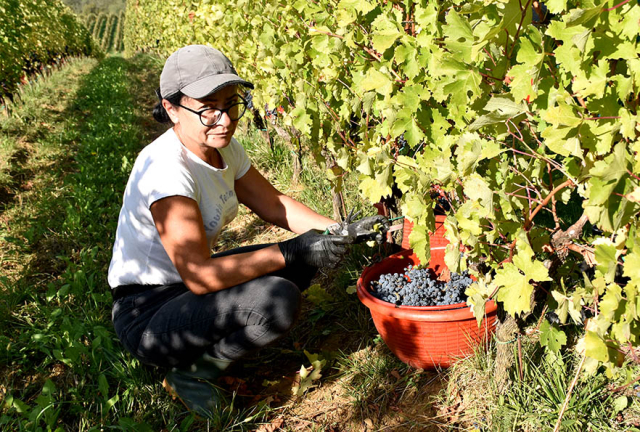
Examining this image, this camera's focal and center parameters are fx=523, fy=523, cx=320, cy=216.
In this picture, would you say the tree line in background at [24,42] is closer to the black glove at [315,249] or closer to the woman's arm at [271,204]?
the woman's arm at [271,204]

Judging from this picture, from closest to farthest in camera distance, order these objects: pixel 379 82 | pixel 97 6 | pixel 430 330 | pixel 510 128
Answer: pixel 510 128 < pixel 379 82 < pixel 430 330 < pixel 97 6

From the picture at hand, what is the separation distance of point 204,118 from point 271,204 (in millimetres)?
760

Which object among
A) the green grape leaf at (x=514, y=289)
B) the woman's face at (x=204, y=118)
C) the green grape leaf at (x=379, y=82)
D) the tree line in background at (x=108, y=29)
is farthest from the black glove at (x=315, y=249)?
the tree line in background at (x=108, y=29)

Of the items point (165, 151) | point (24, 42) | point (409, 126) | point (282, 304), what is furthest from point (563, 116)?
point (24, 42)

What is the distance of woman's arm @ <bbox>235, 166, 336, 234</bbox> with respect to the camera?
109 inches

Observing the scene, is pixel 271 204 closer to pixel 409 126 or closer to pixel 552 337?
pixel 409 126

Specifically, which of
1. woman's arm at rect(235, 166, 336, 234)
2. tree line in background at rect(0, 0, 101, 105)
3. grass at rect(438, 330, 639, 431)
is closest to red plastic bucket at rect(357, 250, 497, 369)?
grass at rect(438, 330, 639, 431)

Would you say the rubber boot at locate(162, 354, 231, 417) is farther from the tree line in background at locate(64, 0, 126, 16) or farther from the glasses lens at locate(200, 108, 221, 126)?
the tree line in background at locate(64, 0, 126, 16)

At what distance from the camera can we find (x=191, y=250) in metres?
2.15

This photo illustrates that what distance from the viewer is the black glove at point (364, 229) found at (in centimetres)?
221

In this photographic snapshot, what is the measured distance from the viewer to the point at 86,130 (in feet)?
25.2

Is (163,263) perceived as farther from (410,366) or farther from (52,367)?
(410,366)

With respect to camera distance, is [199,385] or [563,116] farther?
[199,385]

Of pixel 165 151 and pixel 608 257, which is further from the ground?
pixel 165 151
